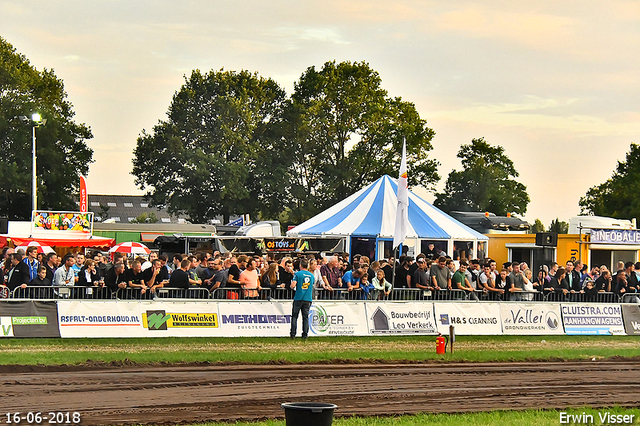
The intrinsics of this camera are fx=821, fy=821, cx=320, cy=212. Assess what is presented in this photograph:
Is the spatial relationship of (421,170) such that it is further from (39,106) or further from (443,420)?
(443,420)

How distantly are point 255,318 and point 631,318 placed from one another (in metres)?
10.5

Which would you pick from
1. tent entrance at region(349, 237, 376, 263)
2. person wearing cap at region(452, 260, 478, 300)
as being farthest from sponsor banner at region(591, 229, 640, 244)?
person wearing cap at region(452, 260, 478, 300)

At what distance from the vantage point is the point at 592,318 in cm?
2169

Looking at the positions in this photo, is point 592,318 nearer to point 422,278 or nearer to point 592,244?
point 422,278

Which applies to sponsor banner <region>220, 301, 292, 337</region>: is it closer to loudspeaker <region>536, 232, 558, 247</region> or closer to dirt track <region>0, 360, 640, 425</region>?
dirt track <region>0, 360, 640, 425</region>

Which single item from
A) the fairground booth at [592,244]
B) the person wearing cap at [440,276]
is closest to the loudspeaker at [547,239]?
the fairground booth at [592,244]

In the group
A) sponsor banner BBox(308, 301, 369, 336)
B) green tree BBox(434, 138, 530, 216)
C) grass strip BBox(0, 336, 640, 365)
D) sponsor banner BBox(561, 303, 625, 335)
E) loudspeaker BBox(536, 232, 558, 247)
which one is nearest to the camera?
grass strip BBox(0, 336, 640, 365)

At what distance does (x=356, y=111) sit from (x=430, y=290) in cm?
4291

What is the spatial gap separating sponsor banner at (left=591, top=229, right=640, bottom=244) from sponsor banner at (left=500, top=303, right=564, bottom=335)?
33.1ft

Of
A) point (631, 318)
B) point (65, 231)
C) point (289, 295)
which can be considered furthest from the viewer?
point (65, 231)

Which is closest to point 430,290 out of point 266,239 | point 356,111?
point 266,239

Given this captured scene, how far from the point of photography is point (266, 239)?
31797 mm

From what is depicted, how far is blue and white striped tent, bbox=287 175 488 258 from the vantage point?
96.9ft

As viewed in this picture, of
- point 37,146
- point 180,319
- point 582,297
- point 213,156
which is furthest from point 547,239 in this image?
point 37,146
